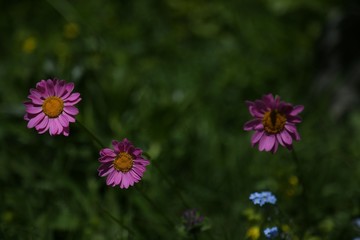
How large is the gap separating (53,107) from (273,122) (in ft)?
2.01

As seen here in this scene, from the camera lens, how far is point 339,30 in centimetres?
341

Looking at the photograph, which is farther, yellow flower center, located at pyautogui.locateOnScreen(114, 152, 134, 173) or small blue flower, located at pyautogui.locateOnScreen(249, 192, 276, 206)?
small blue flower, located at pyautogui.locateOnScreen(249, 192, 276, 206)

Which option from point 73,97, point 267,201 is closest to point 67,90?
point 73,97

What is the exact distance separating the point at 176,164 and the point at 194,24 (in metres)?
1.64

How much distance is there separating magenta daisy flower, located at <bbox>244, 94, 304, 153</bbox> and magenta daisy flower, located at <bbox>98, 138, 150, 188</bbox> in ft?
1.06

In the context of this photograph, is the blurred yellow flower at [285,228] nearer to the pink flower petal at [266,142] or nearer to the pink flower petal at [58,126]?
the pink flower petal at [266,142]

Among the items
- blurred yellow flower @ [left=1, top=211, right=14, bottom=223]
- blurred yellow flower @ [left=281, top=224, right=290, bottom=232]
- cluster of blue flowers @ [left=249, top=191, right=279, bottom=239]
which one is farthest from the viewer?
blurred yellow flower @ [left=1, top=211, right=14, bottom=223]

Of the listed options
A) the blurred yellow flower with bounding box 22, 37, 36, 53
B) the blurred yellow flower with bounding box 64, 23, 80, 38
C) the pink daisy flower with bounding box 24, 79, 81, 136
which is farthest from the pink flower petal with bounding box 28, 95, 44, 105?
the blurred yellow flower with bounding box 64, 23, 80, 38

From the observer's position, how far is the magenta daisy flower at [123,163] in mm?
1582

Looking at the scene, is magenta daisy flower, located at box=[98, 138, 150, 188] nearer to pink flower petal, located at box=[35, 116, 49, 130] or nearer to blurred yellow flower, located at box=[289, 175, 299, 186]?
pink flower petal, located at box=[35, 116, 49, 130]

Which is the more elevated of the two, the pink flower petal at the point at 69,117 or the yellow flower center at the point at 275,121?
the yellow flower center at the point at 275,121

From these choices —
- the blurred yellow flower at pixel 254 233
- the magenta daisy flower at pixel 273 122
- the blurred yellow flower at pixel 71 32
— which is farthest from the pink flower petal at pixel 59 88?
the blurred yellow flower at pixel 71 32

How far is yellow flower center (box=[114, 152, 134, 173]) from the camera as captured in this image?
1.59 m

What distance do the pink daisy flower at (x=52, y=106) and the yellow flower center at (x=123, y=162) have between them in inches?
6.6
